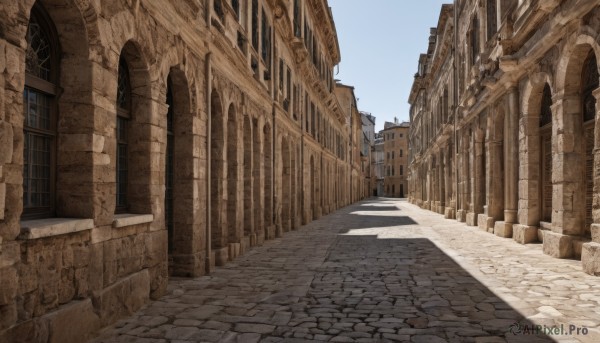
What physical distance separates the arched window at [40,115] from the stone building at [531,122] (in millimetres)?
8057

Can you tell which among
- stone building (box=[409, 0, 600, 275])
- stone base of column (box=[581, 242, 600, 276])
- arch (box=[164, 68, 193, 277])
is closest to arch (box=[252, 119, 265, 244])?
arch (box=[164, 68, 193, 277])

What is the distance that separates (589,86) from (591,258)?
350 cm

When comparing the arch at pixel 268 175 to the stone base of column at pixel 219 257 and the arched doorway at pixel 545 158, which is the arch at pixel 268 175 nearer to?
the stone base of column at pixel 219 257

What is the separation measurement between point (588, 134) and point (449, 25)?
53.2ft

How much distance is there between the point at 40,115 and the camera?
5.07m

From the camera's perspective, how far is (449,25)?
2425cm

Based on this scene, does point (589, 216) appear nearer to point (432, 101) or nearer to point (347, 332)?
point (347, 332)

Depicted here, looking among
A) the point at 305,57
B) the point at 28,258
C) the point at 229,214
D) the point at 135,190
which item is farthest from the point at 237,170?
the point at 305,57

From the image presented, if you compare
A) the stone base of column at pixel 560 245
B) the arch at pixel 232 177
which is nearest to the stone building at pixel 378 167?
the arch at pixel 232 177

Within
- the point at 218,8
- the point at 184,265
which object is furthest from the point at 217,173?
the point at 218,8

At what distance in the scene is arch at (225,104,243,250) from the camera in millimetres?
11188

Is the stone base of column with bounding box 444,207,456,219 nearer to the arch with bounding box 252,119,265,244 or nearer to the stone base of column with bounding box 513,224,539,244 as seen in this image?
the stone base of column with bounding box 513,224,539,244

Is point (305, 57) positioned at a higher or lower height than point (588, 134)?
higher

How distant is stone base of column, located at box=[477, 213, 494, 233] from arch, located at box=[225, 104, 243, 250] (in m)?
8.76
